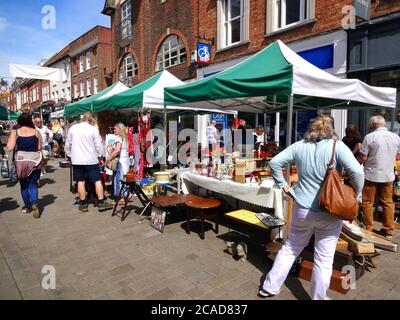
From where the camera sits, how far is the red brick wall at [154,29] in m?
13.0

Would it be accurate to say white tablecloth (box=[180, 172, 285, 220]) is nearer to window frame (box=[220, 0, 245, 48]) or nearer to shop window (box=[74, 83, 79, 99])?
window frame (box=[220, 0, 245, 48])

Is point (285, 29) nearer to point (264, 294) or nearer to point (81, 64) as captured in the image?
point (264, 294)

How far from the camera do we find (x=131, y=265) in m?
3.58

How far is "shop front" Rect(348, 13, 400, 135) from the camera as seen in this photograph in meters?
6.90

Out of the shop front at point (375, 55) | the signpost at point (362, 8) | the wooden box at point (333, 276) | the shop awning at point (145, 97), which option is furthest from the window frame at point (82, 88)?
the wooden box at point (333, 276)

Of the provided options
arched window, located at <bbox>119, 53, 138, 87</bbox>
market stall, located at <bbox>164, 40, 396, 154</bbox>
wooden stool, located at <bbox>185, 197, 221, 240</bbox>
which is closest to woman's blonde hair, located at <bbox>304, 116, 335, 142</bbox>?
market stall, located at <bbox>164, 40, 396, 154</bbox>

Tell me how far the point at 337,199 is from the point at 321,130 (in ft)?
1.99

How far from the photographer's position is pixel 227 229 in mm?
4875

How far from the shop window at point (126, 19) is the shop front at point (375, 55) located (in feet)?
43.8

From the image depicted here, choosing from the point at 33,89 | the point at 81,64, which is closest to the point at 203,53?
the point at 81,64

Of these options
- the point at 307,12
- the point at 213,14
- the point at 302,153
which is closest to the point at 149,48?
the point at 213,14

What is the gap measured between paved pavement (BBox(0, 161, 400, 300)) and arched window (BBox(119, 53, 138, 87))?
13.6 meters
